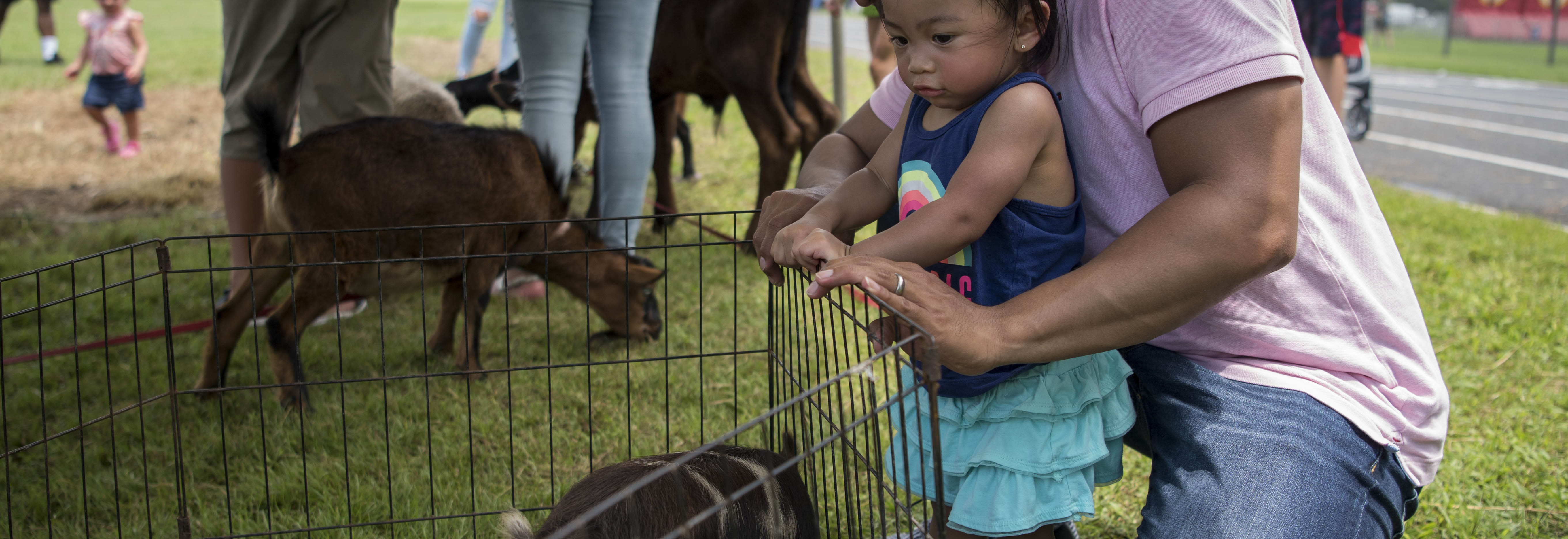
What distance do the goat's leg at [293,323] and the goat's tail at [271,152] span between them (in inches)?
6.4

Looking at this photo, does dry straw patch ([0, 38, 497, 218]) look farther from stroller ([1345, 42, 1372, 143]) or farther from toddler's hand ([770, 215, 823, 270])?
stroller ([1345, 42, 1372, 143])

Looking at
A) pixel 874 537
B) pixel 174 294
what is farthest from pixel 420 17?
pixel 874 537

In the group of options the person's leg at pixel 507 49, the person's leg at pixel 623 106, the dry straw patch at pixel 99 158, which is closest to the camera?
the person's leg at pixel 623 106

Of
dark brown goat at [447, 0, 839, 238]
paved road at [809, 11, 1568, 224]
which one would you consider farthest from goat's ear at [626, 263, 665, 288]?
paved road at [809, 11, 1568, 224]

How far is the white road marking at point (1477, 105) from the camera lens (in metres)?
10.9

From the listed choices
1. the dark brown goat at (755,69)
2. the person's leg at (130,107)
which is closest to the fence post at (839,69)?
the dark brown goat at (755,69)

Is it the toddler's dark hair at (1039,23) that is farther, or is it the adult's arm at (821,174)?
the adult's arm at (821,174)

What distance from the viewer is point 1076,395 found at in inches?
60.9

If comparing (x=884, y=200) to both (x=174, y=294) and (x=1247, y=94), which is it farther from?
(x=174, y=294)

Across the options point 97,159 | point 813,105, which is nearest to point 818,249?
point 813,105

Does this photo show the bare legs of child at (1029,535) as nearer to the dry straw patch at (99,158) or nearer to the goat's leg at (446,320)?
the goat's leg at (446,320)

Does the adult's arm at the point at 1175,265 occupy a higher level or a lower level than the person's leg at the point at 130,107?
higher

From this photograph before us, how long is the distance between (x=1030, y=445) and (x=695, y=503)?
1.70 feet

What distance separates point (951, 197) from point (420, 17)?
26363 mm
